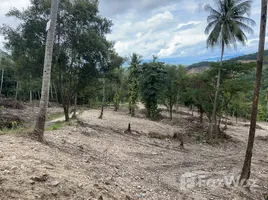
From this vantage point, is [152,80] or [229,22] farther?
[152,80]

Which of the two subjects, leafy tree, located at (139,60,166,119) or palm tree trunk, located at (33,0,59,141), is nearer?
palm tree trunk, located at (33,0,59,141)

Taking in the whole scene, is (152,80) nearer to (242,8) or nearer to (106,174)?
(242,8)

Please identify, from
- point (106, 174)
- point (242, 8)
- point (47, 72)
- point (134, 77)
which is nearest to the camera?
point (106, 174)

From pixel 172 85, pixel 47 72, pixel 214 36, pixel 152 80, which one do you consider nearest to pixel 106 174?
pixel 47 72

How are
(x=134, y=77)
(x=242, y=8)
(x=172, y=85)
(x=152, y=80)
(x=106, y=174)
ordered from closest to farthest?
(x=106, y=174)
(x=242, y=8)
(x=152, y=80)
(x=172, y=85)
(x=134, y=77)

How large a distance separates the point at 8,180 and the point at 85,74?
8822 millimetres

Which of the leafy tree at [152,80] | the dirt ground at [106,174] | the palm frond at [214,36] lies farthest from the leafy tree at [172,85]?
A: the dirt ground at [106,174]

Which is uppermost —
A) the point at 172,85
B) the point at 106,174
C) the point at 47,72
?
the point at 172,85

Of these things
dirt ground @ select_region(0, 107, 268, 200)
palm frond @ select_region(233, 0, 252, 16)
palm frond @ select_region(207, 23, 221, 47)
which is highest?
palm frond @ select_region(233, 0, 252, 16)

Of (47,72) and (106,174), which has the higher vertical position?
(47,72)

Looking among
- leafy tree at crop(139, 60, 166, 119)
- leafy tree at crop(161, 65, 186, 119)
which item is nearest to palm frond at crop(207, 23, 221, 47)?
leafy tree at crop(161, 65, 186, 119)

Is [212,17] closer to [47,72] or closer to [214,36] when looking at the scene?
[214,36]

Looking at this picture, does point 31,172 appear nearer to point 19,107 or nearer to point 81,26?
point 81,26

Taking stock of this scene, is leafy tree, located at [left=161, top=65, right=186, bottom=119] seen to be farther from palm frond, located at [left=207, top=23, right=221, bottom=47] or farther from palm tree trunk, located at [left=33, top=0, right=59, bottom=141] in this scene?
palm tree trunk, located at [left=33, top=0, right=59, bottom=141]
